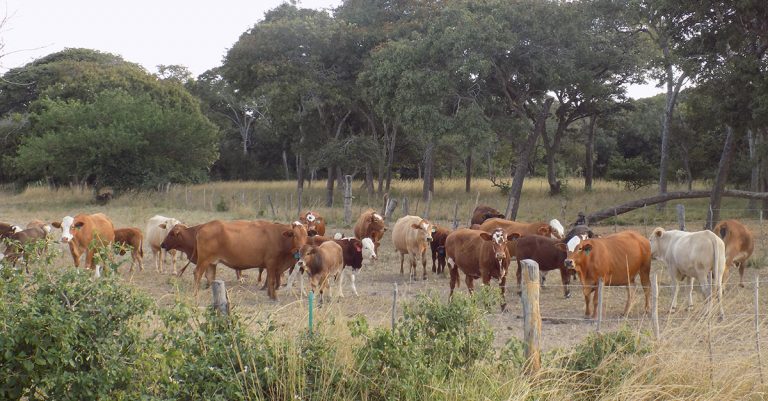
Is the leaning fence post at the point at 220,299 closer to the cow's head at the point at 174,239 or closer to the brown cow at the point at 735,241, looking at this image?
the cow's head at the point at 174,239

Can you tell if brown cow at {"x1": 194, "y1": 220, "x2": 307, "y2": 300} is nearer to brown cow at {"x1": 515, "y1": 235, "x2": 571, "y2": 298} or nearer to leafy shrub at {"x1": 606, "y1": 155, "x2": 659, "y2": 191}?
brown cow at {"x1": 515, "y1": 235, "x2": 571, "y2": 298}

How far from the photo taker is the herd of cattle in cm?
1246

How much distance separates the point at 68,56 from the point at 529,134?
38227mm

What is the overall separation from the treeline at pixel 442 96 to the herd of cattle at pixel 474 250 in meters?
4.00

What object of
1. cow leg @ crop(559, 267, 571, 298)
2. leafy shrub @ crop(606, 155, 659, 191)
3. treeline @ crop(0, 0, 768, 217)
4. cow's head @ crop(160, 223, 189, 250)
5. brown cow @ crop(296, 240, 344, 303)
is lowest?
cow leg @ crop(559, 267, 571, 298)

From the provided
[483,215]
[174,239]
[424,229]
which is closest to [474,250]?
[424,229]

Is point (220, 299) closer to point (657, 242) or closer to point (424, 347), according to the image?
point (424, 347)

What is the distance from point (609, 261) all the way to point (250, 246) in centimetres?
632

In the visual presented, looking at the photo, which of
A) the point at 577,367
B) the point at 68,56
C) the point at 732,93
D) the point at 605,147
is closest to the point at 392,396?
the point at 577,367

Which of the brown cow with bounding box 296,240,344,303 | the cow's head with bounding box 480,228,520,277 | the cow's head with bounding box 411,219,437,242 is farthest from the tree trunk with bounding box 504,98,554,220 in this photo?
the brown cow with bounding box 296,240,344,303

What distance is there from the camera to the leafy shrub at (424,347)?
21.5 ft

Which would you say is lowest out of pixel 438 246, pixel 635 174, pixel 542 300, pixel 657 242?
pixel 542 300

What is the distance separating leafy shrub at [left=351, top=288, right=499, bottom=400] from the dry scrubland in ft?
0.81

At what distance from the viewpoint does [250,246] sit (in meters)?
14.4
